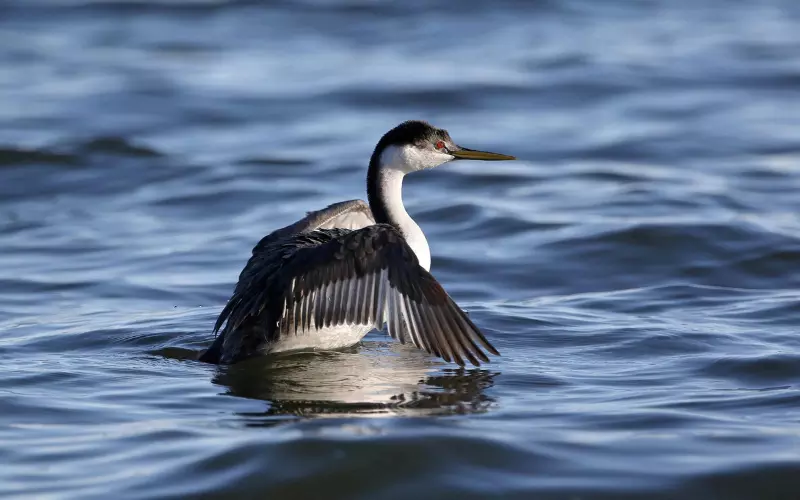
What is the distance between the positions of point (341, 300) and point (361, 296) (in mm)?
113

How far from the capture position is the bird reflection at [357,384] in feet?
20.8

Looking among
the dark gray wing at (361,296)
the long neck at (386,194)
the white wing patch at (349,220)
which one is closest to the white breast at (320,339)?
the dark gray wing at (361,296)

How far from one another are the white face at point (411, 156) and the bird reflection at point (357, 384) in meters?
1.13

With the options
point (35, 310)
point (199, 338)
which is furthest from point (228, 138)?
point (199, 338)

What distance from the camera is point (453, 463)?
5434 mm

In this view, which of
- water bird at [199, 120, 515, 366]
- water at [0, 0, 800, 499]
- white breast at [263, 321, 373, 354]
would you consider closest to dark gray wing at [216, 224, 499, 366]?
water bird at [199, 120, 515, 366]

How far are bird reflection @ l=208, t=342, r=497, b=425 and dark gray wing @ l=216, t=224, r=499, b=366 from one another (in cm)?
19

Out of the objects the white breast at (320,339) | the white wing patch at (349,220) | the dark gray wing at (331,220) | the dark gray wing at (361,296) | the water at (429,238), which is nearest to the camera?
the water at (429,238)

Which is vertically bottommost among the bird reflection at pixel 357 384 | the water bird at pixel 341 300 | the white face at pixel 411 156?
the bird reflection at pixel 357 384

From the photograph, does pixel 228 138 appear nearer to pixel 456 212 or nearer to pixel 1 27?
pixel 456 212

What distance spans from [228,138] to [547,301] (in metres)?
6.83

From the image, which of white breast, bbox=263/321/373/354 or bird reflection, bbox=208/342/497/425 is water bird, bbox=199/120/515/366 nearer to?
white breast, bbox=263/321/373/354

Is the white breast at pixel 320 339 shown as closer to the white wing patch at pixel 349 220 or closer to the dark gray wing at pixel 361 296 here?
the dark gray wing at pixel 361 296

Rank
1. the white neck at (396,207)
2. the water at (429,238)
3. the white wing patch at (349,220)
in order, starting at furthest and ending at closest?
the white wing patch at (349,220), the white neck at (396,207), the water at (429,238)
